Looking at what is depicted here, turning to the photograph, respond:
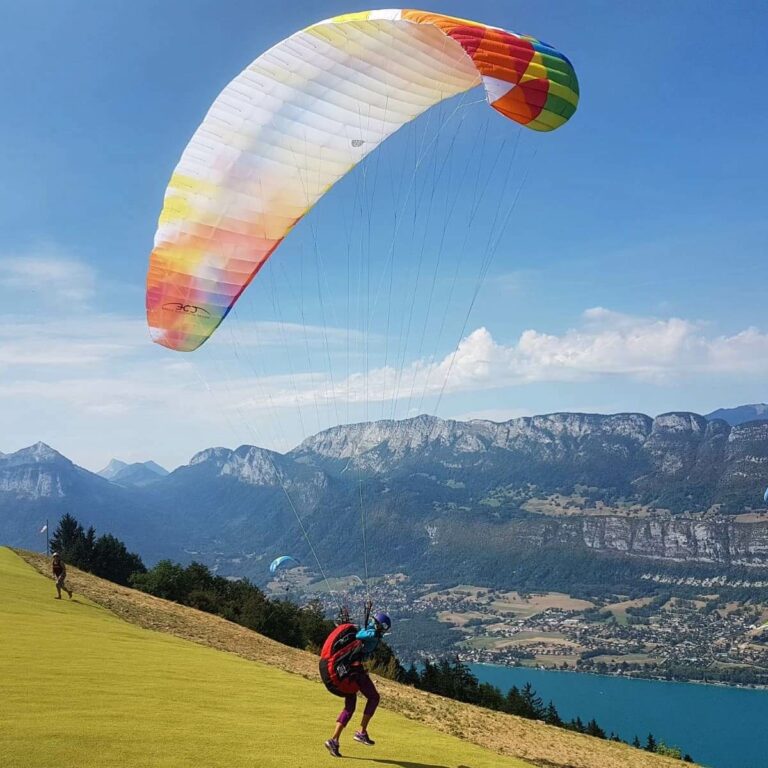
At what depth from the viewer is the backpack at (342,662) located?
27.7 feet

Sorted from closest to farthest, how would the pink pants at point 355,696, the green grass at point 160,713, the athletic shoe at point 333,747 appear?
the green grass at point 160,713, the athletic shoe at point 333,747, the pink pants at point 355,696

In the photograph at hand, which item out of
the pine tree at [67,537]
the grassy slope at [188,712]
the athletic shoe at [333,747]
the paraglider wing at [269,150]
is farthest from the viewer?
the pine tree at [67,537]

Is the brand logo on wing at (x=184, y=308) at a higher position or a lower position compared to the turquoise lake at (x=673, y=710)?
higher

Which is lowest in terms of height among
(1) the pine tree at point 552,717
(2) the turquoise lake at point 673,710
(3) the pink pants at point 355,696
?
(2) the turquoise lake at point 673,710

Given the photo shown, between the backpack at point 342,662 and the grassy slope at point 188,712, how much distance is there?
0.85 meters

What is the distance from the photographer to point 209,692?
11680 millimetres

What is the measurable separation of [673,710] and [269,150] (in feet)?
580

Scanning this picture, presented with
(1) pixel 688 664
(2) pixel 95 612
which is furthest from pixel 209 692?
(1) pixel 688 664

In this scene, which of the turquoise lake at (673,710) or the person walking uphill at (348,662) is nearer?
the person walking uphill at (348,662)

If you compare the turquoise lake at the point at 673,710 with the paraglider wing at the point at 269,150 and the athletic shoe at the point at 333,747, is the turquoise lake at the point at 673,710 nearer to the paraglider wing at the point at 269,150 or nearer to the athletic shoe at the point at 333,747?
the paraglider wing at the point at 269,150

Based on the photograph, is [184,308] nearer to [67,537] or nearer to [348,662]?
[348,662]

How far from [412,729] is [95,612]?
14.1m

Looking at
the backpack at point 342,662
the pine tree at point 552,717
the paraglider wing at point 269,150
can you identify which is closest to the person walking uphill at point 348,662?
the backpack at point 342,662

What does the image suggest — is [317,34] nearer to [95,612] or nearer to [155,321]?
[155,321]
